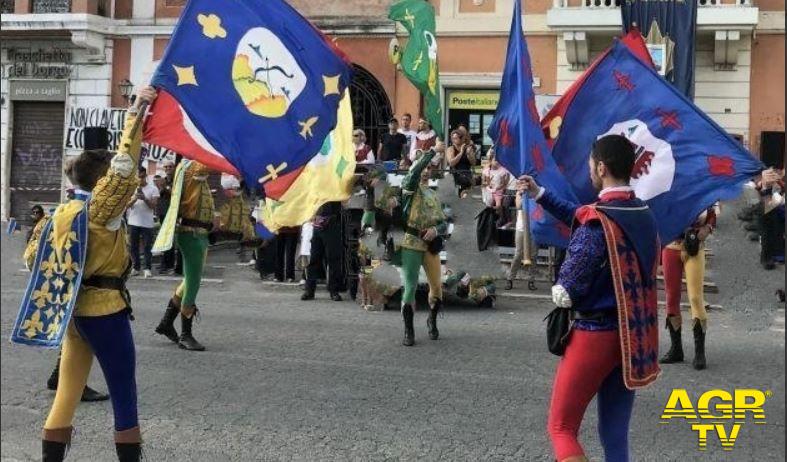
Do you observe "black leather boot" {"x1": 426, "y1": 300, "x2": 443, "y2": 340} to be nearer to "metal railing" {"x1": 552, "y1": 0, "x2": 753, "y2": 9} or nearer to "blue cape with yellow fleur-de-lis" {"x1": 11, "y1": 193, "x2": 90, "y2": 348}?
"blue cape with yellow fleur-de-lis" {"x1": 11, "y1": 193, "x2": 90, "y2": 348}

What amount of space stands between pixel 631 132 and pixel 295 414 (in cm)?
309

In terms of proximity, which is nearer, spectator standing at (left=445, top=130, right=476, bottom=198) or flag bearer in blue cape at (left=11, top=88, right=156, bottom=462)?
flag bearer in blue cape at (left=11, top=88, right=156, bottom=462)

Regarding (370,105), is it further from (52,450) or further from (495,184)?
(52,450)

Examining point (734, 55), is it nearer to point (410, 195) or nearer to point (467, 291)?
point (467, 291)

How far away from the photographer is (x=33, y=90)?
22641 mm

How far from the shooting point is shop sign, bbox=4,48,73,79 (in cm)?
2225

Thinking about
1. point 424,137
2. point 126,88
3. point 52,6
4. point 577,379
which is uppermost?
point 52,6

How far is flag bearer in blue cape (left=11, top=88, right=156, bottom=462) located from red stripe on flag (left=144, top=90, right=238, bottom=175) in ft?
4.72

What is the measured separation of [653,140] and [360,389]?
2.97m

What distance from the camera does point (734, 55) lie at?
1945cm

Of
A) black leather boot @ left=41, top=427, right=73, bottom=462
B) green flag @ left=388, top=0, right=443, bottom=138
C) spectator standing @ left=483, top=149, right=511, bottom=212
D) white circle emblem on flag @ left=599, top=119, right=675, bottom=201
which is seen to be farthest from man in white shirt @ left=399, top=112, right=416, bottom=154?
black leather boot @ left=41, top=427, right=73, bottom=462

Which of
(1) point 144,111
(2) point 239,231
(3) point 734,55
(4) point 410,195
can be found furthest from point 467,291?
(3) point 734,55

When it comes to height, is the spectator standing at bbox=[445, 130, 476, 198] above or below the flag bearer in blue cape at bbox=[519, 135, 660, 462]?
above

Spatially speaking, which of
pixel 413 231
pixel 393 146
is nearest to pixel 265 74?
pixel 413 231
